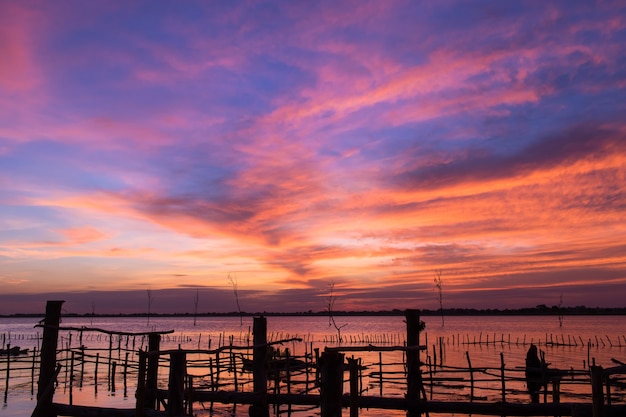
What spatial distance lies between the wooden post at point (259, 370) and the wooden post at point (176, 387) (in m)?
2.69

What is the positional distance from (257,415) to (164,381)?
2160 cm

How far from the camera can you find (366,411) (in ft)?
79.1

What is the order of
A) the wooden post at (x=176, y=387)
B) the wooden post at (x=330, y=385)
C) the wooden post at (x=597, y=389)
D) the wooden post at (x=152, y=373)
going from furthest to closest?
1. the wooden post at (x=152, y=373)
2. the wooden post at (x=176, y=387)
3. the wooden post at (x=330, y=385)
4. the wooden post at (x=597, y=389)

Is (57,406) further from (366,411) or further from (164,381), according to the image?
(164,381)

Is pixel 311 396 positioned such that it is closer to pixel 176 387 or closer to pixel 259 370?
pixel 259 370

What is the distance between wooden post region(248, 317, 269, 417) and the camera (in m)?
14.5

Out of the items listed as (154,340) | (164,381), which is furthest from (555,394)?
(164,381)

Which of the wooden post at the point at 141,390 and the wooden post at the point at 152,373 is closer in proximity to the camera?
the wooden post at the point at 141,390

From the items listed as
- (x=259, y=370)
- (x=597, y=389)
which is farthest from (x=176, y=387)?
(x=597, y=389)

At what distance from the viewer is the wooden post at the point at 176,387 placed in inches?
466

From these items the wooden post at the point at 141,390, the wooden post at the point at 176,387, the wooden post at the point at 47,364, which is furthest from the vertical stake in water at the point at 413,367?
the wooden post at the point at 47,364

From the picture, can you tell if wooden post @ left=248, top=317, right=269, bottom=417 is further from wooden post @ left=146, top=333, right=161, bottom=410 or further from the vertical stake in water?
the vertical stake in water

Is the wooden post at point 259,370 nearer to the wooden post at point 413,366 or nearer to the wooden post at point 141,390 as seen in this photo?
the wooden post at point 141,390

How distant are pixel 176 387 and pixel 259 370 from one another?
3680 millimetres
